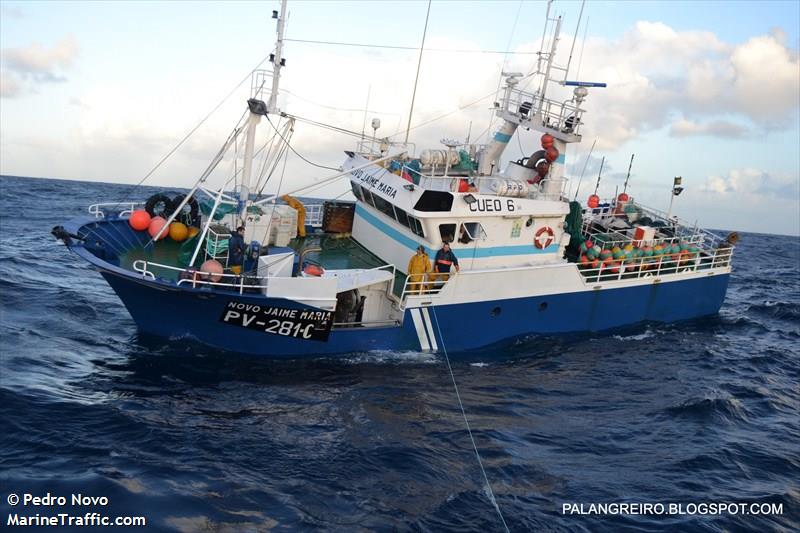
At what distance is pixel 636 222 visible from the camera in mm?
21203

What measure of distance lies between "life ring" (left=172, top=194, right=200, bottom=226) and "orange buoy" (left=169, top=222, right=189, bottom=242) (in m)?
0.48

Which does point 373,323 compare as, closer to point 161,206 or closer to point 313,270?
point 313,270

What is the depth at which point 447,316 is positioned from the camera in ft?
47.2

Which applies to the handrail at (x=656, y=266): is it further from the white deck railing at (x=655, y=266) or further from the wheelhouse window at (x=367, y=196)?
the wheelhouse window at (x=367, y=196)

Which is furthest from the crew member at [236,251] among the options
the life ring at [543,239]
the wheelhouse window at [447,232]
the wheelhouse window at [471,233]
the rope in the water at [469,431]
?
the life ring at [543,239]

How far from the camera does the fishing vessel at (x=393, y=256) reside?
1252cm

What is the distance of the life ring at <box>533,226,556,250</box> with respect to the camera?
1591cm

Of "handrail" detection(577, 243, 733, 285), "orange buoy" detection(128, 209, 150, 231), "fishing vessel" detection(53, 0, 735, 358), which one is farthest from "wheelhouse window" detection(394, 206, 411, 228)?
"orange buoy" detection(128, 209, 150, 231)

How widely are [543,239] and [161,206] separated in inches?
368

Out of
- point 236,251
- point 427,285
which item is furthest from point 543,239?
point 236,251

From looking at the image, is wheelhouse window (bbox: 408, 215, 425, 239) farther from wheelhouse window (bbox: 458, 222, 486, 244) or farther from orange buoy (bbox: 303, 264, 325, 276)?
orange buoy (bbox: 303, 264, 325, 276)

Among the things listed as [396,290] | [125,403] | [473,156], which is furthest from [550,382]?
[125,403]

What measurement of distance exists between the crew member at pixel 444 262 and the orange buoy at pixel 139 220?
6545mm

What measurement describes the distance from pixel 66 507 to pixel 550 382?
9700 millimetres
